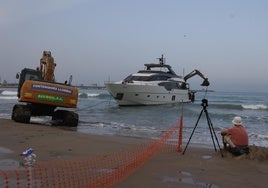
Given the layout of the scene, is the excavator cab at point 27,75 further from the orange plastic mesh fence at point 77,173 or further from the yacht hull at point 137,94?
the yacht hull at point 137,94

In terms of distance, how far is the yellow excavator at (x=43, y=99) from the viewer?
1530 centimetres

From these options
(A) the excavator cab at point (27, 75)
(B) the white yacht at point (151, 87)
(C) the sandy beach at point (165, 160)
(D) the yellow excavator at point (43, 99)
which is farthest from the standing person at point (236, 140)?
(B) the white yacht at point (151, 87)

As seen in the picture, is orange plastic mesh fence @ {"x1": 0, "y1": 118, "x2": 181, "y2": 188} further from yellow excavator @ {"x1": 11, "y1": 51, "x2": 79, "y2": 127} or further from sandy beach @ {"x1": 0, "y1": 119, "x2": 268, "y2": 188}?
yellow excavator @ {"x1": 11, "y1": 51, "x2": 79, "y2": 127}

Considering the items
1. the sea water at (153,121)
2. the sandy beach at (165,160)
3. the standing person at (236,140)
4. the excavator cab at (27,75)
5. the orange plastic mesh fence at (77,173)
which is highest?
the excavator cab at (27,75)

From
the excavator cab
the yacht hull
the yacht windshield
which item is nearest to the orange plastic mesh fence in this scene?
the excavator cab

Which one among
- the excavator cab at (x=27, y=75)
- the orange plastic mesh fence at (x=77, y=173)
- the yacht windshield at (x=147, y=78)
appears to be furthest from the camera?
the yacht windshield at (x=147, y=78)

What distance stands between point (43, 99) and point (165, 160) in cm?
795

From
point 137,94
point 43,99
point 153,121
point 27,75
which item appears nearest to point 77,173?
point 43,99

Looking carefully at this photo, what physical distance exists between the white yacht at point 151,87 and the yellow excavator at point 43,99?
54.0 feet

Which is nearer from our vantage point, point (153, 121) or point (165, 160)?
point (165, 160)

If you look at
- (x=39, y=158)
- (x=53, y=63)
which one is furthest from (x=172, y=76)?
(x=39, y=158)

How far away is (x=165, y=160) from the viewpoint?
875 cm

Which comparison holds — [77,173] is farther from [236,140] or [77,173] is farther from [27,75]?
[27,75]

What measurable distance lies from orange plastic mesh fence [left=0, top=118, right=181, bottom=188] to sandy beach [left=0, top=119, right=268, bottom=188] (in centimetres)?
→ 26
